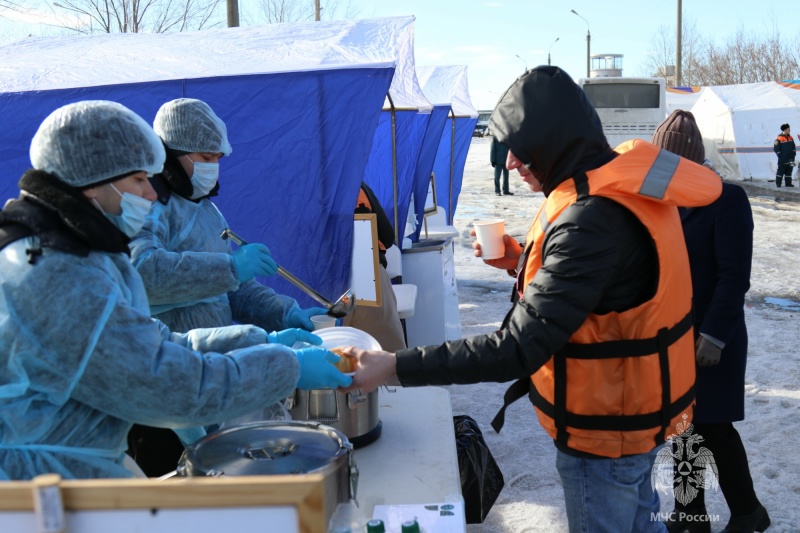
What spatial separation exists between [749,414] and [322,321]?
11.2 ft

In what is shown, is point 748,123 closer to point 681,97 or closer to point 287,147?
point 681,97

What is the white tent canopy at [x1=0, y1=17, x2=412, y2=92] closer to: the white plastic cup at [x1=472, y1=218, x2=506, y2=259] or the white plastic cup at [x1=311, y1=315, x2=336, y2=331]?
the white plastic cup at [x1=472, y1=218, x2=506, y2=259]

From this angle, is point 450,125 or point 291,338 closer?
point 291,338

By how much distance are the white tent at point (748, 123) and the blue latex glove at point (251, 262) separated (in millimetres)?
19002

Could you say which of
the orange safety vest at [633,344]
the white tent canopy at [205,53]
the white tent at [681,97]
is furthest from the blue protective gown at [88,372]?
the white tent at [681,97]

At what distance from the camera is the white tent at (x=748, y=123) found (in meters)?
19.4

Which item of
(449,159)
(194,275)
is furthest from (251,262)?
(449,159)

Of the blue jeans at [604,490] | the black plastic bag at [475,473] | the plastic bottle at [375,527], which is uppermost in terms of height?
the plastic bottle at [375,527]

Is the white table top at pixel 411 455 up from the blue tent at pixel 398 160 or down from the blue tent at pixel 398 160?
down

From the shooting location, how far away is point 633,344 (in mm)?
1984

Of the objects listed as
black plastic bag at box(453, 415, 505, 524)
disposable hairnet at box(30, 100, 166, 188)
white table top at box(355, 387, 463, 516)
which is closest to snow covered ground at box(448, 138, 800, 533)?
black plastic bag at box(453, 415, 505, 524)

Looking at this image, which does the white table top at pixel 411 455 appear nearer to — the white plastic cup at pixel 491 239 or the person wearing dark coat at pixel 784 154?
the white plastic cup at pixel 491 239

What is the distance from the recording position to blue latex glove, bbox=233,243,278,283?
2863mm

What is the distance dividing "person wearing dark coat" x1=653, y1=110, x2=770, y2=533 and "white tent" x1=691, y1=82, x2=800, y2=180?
58.9 ft
